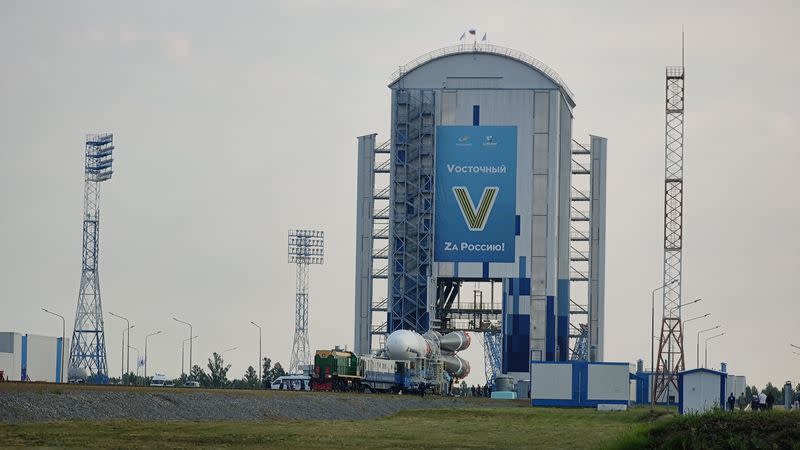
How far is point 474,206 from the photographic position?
398 feet

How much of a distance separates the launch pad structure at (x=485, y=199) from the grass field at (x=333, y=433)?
45785 millimetres

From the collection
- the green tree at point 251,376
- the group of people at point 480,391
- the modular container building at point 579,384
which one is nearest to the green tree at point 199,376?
the green tree at point 251,376

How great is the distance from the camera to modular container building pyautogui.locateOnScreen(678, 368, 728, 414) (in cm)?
7744

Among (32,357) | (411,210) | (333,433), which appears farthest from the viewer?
(32,357)

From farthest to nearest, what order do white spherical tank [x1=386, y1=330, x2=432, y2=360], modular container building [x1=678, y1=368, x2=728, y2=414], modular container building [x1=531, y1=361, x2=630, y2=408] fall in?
white spherical tank [x1=386, y1=330, x2=432, y2=360] → modular container building [x1=531, y1=361, x2=630, y2=408] → modular container building [x1=678, y1=368, x2=728, y2=414]

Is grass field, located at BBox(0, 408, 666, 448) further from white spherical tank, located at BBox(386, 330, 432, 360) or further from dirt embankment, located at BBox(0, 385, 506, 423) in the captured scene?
white spherical tank, located at BBox(386, 330, 432, 360)

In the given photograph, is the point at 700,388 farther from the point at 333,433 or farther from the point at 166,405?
the point at 166,405

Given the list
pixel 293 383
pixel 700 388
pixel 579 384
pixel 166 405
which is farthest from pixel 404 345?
pixel 166 405

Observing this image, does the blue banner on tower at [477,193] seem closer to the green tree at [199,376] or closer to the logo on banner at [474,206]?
the logo on banner at [474,206]

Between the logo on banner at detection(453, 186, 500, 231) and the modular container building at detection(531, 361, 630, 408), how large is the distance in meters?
20.9

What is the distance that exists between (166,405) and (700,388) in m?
28.8

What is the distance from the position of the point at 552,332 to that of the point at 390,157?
782 inches

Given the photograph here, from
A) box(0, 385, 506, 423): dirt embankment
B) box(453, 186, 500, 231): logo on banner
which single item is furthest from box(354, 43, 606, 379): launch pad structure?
box(0, 385, 506, 423): dirt embankment

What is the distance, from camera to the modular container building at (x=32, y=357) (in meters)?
136
